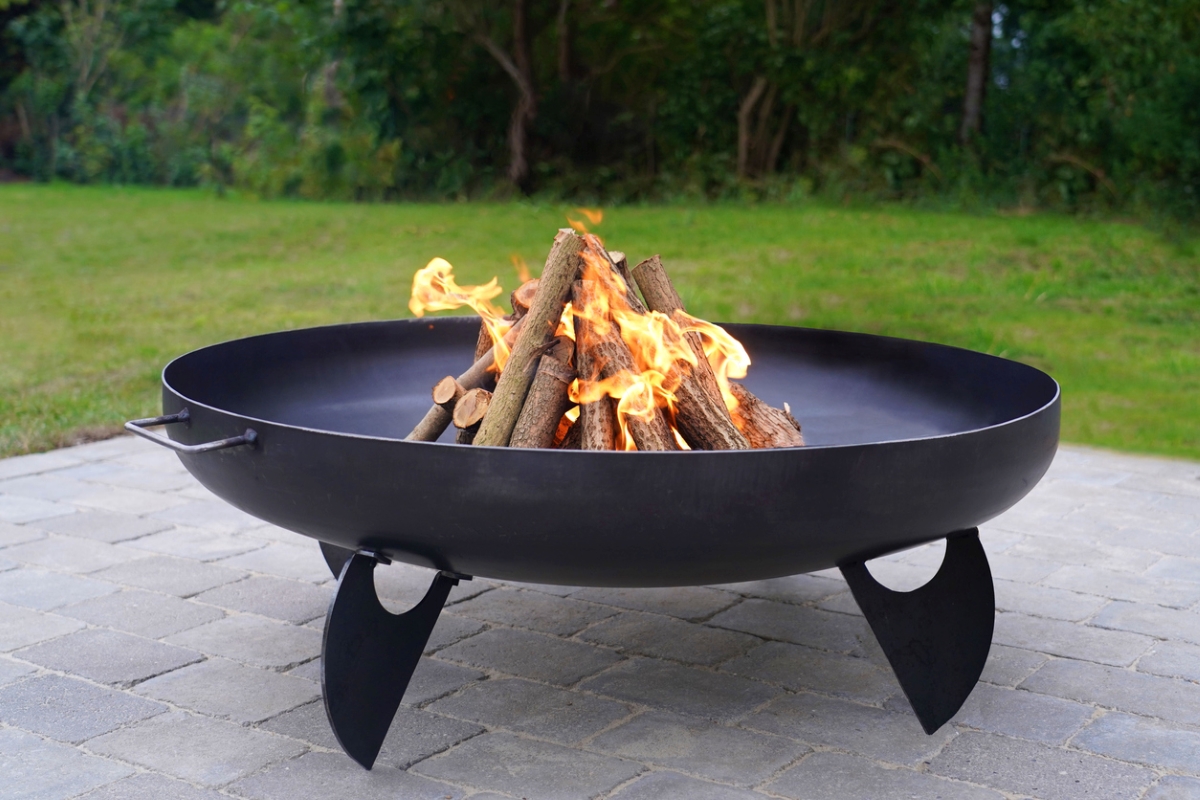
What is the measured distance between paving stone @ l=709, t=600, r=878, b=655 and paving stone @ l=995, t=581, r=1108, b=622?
1.18ft

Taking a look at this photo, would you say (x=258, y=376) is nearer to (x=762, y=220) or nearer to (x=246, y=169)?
(x=762, y=220)

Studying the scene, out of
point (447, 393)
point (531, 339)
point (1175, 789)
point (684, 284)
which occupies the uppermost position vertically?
point (531, 339)

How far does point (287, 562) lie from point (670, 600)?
0.93 meters

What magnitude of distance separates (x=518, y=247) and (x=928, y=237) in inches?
102

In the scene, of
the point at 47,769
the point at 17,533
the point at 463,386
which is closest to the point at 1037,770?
the point at 463,386

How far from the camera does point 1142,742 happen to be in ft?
6.43

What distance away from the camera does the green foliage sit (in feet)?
27.4

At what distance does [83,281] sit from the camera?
721 cm

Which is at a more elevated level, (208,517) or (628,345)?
(628,345)

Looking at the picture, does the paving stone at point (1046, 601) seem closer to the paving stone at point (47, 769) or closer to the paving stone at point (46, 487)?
the paving stone at point (47, 769)

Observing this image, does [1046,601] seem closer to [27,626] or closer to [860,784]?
[860,784]

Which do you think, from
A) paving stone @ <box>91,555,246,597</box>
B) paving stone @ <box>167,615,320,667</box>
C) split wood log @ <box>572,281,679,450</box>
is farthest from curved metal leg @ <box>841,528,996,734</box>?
paving stone @ <box>91,555,246,597</box>

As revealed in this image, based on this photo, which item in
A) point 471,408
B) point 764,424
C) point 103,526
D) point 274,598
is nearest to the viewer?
point 471,408

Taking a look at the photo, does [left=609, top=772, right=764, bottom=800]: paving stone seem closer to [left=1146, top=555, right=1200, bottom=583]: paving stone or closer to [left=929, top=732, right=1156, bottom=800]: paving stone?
[left=929, top=732, right=1156, bottom=800]: paving stone
